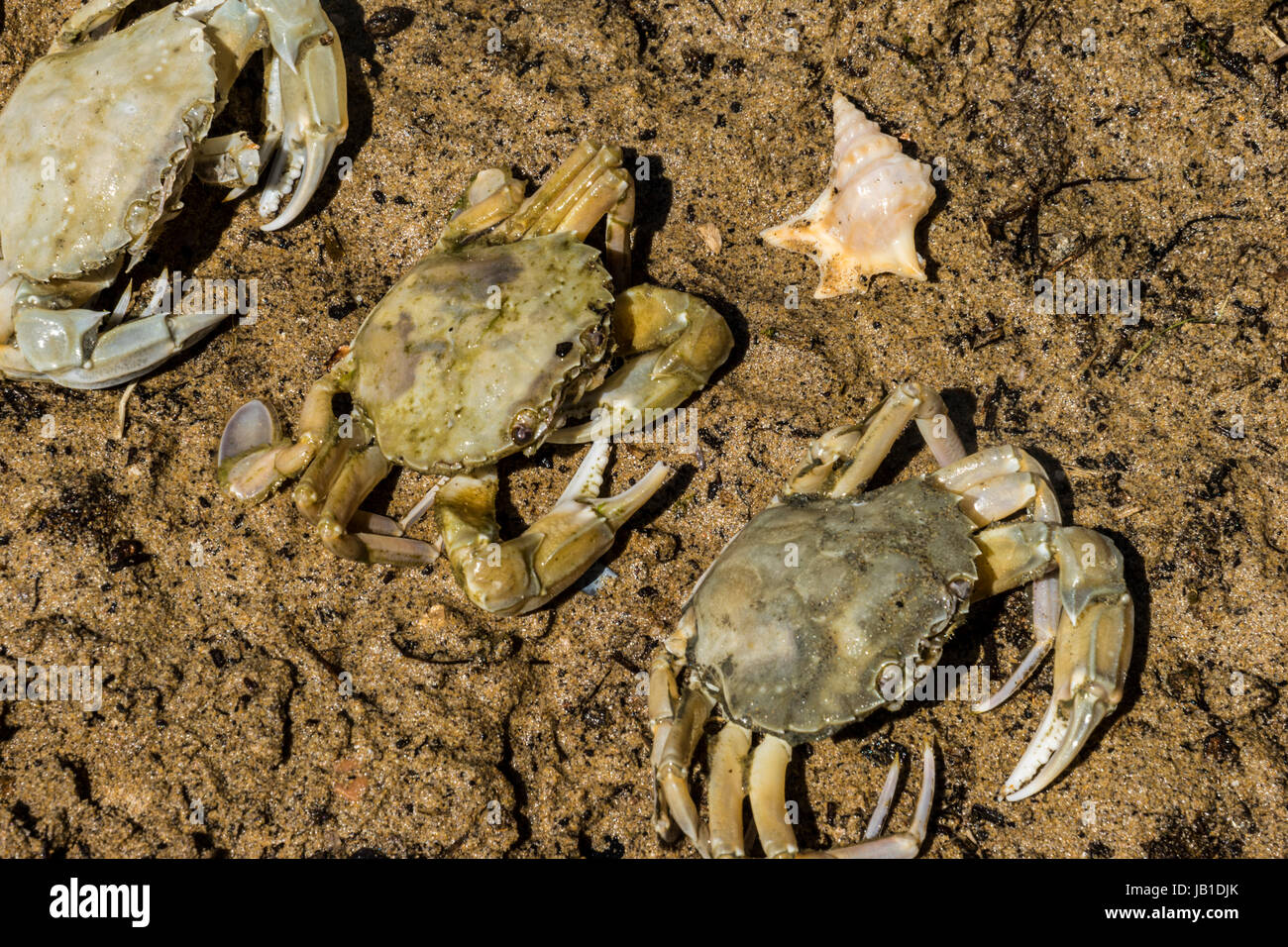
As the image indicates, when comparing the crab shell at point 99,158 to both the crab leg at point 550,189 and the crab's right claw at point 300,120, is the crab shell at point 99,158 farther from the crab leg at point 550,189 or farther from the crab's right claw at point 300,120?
the crab leg at point 550,189

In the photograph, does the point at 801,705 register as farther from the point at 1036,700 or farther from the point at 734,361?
the point at 734,361

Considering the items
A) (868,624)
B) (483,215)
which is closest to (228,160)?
(483,215)

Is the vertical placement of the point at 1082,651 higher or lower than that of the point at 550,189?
lower

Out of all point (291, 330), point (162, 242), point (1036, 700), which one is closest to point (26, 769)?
point (291, 330)

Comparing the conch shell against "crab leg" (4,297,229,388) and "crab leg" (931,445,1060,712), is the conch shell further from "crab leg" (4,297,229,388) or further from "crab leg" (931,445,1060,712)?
"crab leg" (4,297,229,388)

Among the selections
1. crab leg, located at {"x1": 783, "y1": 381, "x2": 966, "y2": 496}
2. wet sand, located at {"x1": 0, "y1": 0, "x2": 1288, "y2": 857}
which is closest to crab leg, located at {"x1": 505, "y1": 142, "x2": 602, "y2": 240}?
wet sand, located at {"x1": 0, "y1": 0, "x2": 1288, "y2": 857}

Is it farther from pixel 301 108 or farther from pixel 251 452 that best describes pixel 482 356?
pixel 301 108

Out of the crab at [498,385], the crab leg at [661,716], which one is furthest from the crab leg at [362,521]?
the crab leg at [661,716]
